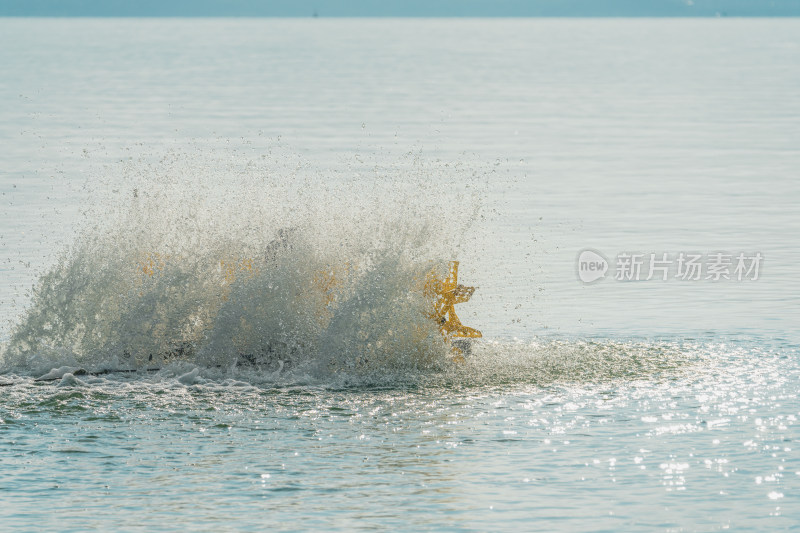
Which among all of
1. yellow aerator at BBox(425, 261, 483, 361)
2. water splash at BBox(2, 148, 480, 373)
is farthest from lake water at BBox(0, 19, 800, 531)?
yellow aerator at BBox(425, 261, 483, 361)

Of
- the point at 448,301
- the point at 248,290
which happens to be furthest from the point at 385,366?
the point at 248,290

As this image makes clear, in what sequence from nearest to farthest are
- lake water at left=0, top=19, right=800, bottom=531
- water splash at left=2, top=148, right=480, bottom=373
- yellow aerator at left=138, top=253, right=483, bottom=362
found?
lake water at left=0, top=19, right=800, bottom=531, water splash at left=2, top=148, right=480, bottom=373, yellow aerator at left=138, top=253, right=483, bottom=362

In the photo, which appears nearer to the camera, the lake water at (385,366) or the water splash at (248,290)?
the lake water at (385,366)

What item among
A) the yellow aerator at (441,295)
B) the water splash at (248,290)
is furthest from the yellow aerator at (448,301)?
the water splash at (248,290)

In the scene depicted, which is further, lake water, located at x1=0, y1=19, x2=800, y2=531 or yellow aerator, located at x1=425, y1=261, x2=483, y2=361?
yellow aerator, located at x1=425, y1=261, x2=483, y2=361

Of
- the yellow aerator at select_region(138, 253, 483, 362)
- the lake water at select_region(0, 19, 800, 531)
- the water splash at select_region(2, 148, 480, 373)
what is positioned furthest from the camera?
the yellow aerator at select_region(138, 253, 483, 362)

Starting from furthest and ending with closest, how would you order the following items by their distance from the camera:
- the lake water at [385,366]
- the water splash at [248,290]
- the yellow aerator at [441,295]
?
1. the yellow aerator at [441,295]
2. the water splash at [248,290]
3. the lake water at [385,366]

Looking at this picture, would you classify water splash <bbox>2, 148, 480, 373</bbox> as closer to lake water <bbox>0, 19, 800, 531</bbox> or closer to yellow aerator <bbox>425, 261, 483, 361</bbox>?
lake water <bbox>0, 19, 800, 531</bbox>

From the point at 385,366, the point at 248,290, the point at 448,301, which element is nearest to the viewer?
the point at 385,366

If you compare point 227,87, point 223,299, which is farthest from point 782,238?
point 227,87

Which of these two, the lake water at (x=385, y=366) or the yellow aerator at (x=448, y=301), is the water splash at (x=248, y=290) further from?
the yellow aerator at (x=448, y=301)

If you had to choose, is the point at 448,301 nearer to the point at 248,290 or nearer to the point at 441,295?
the point at 441,295

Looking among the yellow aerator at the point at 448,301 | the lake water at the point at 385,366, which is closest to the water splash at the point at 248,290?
the lake water at the point at 385,366

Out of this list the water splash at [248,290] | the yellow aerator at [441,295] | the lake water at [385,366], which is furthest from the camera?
the yellow aerator at [441,295]
